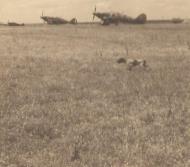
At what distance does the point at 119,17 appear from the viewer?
78188 millimetres

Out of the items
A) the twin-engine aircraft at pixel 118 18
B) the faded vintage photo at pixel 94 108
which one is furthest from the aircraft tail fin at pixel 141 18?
the faded vintage photo at pixel 94 108

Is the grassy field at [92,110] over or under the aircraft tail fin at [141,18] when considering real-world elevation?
under

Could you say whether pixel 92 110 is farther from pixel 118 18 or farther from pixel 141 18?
pixel 118 18

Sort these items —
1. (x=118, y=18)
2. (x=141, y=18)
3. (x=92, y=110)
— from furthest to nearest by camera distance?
(x=118, y=18) → (x=141, y=18) → (x=92, y=110)

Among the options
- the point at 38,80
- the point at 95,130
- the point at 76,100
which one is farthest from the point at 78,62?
the point at 95,130

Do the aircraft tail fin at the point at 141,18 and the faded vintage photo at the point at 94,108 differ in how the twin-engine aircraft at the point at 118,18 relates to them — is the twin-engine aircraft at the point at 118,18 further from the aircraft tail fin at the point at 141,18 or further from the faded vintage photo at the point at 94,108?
the faded vintage photo at the point at 94,108

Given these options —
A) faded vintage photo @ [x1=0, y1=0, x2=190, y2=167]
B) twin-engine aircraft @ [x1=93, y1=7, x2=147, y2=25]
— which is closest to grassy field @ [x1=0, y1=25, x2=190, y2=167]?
Answer: faded vintage photo @ [x1=0, y1=0, x2=190, y2=167]

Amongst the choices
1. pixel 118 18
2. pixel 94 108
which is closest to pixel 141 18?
pixel 118 18

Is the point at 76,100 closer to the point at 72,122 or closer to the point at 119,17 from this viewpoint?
the point at 72,122

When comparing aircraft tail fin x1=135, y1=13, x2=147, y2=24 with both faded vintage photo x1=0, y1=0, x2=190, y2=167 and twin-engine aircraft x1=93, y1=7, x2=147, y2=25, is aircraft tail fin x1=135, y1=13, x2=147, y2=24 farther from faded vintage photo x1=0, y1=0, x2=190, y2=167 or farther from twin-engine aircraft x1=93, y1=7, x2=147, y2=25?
faded vintage photo x1=0, y1=0, x2=190, y2=167

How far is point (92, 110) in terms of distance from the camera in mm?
18094

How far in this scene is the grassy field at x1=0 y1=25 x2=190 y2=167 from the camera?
13.1m

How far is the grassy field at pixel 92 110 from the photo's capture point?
1310 centimetres

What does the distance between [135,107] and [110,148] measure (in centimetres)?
501
